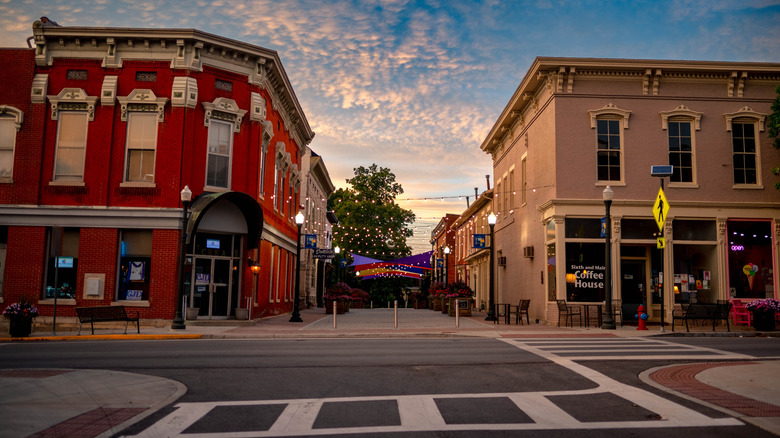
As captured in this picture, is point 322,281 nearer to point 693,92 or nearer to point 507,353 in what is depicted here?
point 693,92

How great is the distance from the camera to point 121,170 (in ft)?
71.6

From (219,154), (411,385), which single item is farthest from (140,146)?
(411,385)

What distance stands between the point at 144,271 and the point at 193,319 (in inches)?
97.2

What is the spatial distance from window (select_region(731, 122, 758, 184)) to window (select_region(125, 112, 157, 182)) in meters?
21.9

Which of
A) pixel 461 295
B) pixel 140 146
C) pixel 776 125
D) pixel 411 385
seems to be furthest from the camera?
pixel 461 295

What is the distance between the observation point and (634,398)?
7.91m

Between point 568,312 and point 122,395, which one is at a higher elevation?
point 568,312

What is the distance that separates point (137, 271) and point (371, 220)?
40466mm

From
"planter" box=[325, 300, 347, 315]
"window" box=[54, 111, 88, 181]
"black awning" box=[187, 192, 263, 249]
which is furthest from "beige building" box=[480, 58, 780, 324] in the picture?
"window" box=[54, 111, 88, 181]

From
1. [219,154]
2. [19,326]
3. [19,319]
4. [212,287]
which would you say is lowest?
[19,326]

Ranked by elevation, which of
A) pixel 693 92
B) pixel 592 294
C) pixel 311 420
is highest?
pixel 693 92

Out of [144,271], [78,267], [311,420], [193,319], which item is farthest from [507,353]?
[78,267]

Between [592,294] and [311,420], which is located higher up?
[592,294]

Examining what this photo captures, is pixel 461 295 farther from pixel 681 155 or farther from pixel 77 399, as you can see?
pixel 77 399
